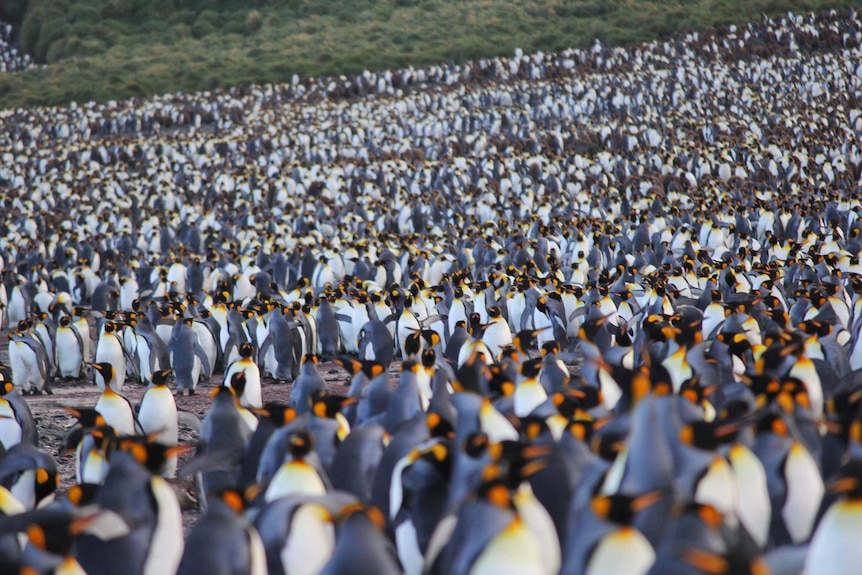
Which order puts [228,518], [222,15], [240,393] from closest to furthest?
1. [228,518]
2. [240,393]
3. [222,15]

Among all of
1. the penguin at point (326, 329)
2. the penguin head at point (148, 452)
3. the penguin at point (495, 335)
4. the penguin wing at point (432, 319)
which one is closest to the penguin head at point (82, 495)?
the penguin head at point (148, 452)

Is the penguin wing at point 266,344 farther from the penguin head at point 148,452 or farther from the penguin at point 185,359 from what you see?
the penguin head at point 148,452

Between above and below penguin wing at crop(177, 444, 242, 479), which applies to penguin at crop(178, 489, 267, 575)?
above

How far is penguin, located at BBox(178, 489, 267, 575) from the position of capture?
10.6 feet

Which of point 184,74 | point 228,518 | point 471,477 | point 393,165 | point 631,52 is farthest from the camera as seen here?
point 184,74

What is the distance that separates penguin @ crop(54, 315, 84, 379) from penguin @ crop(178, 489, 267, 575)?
21.6 feet

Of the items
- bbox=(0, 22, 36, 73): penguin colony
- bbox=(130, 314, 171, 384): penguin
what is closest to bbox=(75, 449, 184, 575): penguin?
bbox=(130, 314, 171, 384): penguin

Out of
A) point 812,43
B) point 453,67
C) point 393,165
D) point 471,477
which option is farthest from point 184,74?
point 471,477

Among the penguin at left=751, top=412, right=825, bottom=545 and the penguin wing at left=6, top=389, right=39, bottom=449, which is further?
the penguin wing at left=6, top=389, right=39, bottom=449

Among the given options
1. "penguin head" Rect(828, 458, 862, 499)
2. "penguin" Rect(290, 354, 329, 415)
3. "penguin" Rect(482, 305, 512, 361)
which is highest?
"penguin head" Rect(828, 458, 862, 499)

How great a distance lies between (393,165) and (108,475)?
18.3 meters

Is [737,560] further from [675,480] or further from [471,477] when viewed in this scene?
[471,477]

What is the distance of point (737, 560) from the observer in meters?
2.49

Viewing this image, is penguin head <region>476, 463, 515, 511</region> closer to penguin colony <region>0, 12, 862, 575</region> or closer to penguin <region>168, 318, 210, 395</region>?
penguin colony <region>0, 12, 862, 575</region>
